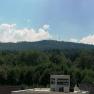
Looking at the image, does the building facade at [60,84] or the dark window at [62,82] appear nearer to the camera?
the building facade at [60,84]

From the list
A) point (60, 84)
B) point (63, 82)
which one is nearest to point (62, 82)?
point (63, 82)

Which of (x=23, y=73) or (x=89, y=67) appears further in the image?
(x=89, y=67)

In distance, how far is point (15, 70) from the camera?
516 ft

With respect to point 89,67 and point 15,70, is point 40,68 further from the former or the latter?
point 89,67

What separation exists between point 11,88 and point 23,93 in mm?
42533

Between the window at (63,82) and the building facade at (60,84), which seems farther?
the window at (63,82)

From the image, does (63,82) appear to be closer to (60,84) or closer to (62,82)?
(62,82)

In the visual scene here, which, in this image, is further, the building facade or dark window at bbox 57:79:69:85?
dark window at bbox 57:79:69:85

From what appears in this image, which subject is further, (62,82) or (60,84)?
(62,82)

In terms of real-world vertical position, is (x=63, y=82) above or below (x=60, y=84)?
above

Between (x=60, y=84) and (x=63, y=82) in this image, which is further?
(x=63, y=82)

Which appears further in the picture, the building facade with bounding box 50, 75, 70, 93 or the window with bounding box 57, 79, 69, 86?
the window with bounding box 57, 79, 69, 86

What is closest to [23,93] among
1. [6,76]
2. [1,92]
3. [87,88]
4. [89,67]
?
[87,88]

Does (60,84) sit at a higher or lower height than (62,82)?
lower
